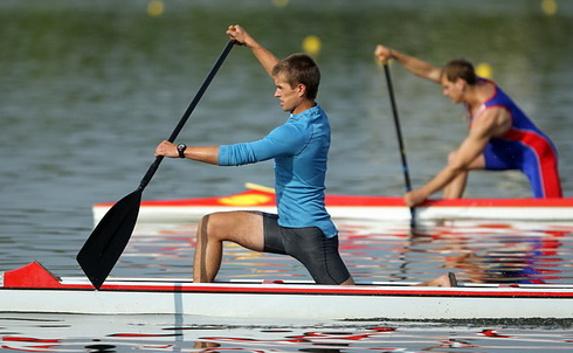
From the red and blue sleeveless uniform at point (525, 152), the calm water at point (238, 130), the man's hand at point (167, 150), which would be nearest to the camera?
the man's hand at point (167, 150)

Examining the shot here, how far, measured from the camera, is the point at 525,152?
15844 mm

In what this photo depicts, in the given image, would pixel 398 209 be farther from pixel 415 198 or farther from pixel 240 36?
pixel 240 36

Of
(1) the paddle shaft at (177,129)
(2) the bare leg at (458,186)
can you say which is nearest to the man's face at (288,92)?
(1) the paddle shaft at (177,129)

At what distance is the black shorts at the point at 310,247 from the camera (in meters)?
10.3

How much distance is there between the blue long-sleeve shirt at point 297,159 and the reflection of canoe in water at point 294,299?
0.45 metres

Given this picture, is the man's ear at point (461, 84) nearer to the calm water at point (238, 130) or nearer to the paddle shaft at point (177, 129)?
the calm water at point (238, 130)

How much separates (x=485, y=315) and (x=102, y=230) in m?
2.57

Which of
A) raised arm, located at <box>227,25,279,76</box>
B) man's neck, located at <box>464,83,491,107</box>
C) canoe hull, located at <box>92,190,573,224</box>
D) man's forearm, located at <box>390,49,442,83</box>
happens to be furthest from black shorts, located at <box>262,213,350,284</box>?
man's forearm, located at <box>390,49,442,83</box>

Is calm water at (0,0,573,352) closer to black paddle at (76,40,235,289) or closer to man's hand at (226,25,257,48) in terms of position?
black paddle at (76,40,235,289)

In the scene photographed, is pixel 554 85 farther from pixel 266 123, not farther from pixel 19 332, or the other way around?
pixel 19 332

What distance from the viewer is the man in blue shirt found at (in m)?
10.0

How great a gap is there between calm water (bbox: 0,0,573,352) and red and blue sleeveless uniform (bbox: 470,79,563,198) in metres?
0.71

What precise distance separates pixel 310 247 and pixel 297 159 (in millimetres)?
570

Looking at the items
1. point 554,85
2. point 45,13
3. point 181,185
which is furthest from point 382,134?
point 45,13
